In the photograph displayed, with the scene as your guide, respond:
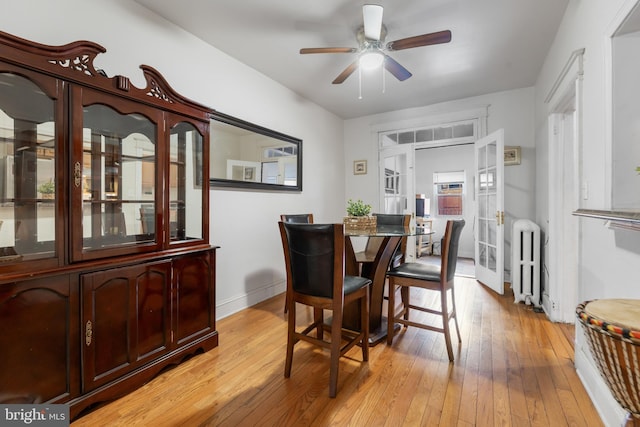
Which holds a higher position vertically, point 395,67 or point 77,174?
point 395,67

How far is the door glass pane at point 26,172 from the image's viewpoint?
1378 mm

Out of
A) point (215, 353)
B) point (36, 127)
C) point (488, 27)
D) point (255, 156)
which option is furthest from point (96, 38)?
point (488, 27)

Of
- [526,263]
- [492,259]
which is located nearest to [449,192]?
[492,259]

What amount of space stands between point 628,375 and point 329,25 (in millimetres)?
2774

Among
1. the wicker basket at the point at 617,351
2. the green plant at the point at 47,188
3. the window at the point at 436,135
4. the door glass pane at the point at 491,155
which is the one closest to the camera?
the wicker basket at the point at 617,351

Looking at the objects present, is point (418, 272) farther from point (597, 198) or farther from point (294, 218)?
point (294, 218)

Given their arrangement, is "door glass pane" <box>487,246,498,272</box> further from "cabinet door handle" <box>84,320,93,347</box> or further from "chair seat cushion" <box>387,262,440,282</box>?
"cabinet door handle" <box>84,320,93,347</box>

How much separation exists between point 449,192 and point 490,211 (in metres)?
3.19

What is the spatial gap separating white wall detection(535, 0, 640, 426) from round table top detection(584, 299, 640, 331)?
49cm

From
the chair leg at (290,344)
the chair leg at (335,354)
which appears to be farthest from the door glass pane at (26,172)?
the chair leg at (335,354)

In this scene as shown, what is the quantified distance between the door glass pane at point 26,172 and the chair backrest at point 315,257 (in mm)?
1221

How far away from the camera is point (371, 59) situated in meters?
2.48

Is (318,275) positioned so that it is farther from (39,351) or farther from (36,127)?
(36,127)

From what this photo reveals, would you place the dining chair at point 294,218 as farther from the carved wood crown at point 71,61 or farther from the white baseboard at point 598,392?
the white baseboard at point 598,392
